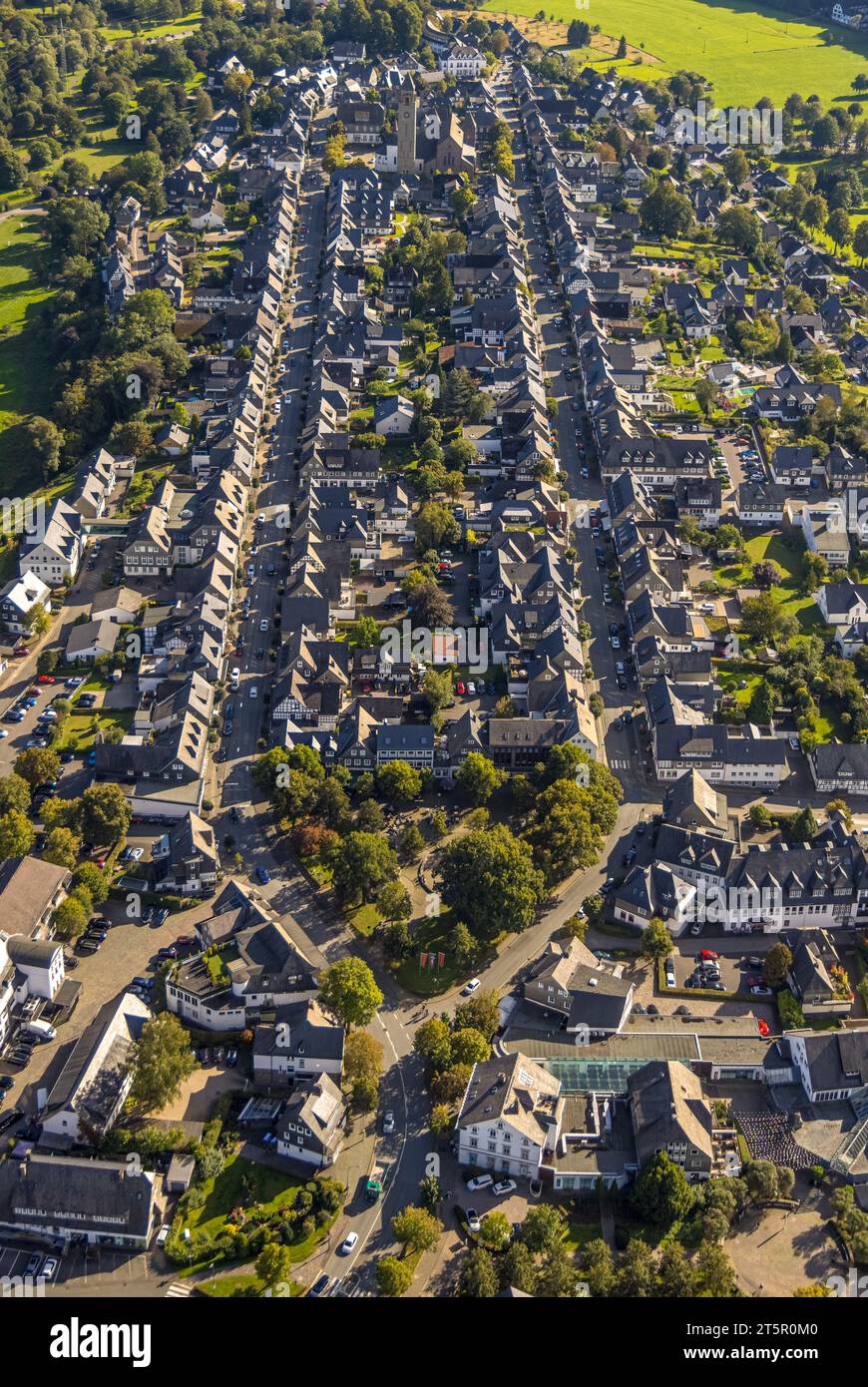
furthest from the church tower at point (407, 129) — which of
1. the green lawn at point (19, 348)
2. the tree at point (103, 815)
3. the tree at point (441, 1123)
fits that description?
the tree at point (441, 1123)

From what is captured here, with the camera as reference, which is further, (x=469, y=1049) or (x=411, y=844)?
(x=411, y=844)

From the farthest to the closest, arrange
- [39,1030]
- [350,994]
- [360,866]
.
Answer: [360,866] → [39,1030] → [350,994]

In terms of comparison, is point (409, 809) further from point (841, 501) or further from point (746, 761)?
point (841, 501)

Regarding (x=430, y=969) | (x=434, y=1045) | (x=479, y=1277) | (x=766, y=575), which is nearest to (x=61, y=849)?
(x=430, y=969)

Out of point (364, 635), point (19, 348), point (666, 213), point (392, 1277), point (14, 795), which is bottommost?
point (392, 1277)

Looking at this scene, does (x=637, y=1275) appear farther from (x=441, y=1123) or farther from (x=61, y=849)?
(x=61, y=849)

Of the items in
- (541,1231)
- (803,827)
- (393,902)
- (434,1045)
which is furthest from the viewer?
(803,827)

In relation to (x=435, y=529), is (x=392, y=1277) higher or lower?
lower

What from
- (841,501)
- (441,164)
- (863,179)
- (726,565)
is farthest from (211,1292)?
(863,179)
